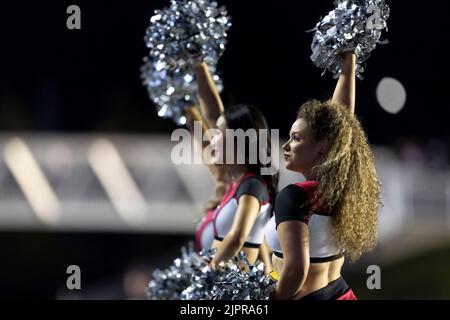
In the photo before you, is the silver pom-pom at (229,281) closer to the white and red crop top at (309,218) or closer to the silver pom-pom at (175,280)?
the white and red crop top at (309,218)

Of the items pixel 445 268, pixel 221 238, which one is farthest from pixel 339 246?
pixel 445 268

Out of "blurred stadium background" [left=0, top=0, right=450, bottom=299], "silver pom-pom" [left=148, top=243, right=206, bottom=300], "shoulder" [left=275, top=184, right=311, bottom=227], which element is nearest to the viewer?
"shoulder" [left=275, top=184, right=311, bottom=227]

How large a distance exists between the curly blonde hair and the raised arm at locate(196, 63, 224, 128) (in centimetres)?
84

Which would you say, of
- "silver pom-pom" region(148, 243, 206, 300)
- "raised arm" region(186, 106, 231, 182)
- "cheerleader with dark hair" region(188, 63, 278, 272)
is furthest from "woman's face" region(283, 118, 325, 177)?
"raised arm" region(186, 106, 231, 182)

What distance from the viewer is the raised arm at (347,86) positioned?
9.67 feet

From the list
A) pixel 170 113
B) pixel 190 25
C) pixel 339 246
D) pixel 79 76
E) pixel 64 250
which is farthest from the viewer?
pixel 79 76

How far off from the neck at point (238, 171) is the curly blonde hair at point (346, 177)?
80 centimetres

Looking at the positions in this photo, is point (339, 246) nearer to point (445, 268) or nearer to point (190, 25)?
point (190, 25)

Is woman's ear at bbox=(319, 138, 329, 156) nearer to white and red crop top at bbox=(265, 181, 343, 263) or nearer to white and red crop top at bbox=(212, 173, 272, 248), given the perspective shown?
white and red crop top at bbox=(265, 181, 343, 263)

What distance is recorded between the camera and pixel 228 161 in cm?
363

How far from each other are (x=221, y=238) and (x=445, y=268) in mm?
5155

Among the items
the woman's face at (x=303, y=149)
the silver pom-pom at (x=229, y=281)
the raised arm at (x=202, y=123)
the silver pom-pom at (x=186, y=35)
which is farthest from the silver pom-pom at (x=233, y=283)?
the raised arm at (x=202, y=123)

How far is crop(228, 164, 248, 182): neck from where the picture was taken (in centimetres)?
362

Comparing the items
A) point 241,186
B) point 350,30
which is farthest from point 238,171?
point 350,30
